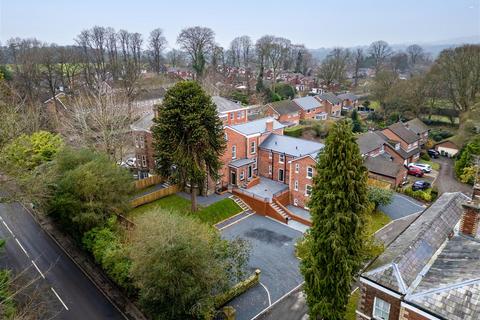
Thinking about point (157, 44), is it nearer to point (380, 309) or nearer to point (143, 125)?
point (143, 125)

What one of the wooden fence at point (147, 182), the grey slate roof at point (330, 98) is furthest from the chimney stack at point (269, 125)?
the grey slate roof at point (330, 98)

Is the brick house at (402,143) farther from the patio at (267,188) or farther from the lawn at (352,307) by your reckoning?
the lawn at (352,307)

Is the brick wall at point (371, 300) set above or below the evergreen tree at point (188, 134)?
below

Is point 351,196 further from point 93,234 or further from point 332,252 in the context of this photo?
point 93,234

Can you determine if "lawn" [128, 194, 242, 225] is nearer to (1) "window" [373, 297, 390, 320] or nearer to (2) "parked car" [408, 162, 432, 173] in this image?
(1) "window" [373, 297, 390, 320]

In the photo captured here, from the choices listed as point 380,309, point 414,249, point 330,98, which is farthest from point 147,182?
point 330,98

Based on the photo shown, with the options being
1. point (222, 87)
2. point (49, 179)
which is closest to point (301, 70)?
point (222, 87)
